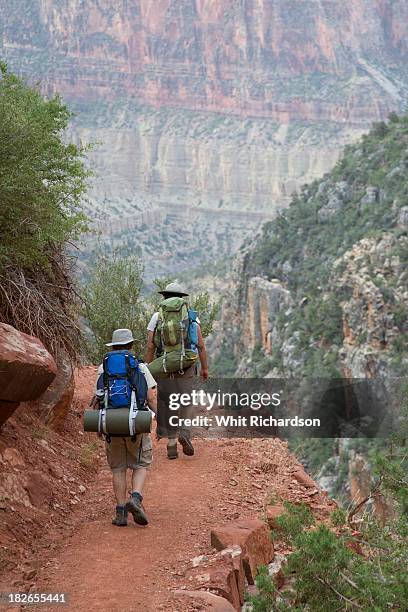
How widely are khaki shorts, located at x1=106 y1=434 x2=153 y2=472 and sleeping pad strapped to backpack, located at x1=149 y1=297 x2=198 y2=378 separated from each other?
1.37m

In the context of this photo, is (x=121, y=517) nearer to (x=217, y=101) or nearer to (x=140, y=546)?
(x=140, y=546)

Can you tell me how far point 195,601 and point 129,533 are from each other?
Answer: 4.26 ft

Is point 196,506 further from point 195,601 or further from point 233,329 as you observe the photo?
point 233,329

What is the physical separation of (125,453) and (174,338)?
59.4 inches

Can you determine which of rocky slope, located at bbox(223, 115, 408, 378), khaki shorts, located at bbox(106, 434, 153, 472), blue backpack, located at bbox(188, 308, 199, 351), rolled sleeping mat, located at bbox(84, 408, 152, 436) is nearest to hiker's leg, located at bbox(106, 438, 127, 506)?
khaki shorts, located at bbox(106, 434, 153, 472)

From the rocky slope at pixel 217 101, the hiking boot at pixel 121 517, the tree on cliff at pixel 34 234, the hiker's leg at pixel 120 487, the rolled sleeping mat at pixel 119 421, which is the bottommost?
the hiking boot at pixel 121 517

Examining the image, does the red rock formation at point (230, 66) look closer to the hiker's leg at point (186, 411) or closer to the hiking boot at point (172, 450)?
the hiker's leg at point (186, 411)

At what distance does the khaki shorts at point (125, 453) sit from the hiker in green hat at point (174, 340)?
136 centimetres

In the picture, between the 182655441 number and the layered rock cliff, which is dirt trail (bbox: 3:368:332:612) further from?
the layered rock cliff

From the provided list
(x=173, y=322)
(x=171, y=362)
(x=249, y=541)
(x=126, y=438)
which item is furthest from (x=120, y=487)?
(x=173, y=322)

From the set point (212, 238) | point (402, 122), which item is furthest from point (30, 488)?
point (212, 238)

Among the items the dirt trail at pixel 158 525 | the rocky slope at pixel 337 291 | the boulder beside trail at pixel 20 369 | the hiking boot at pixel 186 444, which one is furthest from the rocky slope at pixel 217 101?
the boulder beside trail at pixel 20 369

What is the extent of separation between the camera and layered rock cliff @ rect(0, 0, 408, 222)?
169m

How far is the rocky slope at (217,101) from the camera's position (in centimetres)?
16800
